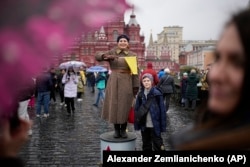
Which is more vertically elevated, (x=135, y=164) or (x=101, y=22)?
(x=101, y=22)

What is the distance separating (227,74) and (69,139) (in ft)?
→ 21.6

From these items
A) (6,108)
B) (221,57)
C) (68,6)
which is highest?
(68,6)

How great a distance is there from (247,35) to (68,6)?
0.42 meters

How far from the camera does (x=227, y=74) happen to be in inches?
32.1

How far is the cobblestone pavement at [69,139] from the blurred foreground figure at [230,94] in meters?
4.62

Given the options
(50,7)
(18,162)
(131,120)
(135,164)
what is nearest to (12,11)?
(50,7)

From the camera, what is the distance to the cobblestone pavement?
217 inches

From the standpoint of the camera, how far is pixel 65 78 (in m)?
10.6

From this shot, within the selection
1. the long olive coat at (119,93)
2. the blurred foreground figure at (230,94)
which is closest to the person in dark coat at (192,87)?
the long olive coat at (119,93)

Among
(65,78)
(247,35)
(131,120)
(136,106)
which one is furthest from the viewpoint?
(65,78)

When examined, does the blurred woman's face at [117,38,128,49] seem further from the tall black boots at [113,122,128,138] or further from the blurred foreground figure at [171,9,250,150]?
the blurred foreground figure at [171,9,250,150]

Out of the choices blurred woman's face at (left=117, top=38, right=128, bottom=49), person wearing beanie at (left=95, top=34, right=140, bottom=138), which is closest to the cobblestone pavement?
person wearing beanie at (left=95, top=34, right=140, bottom=138)

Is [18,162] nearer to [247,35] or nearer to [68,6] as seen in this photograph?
[68,6]

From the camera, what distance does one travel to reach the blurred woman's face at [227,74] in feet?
2.62
